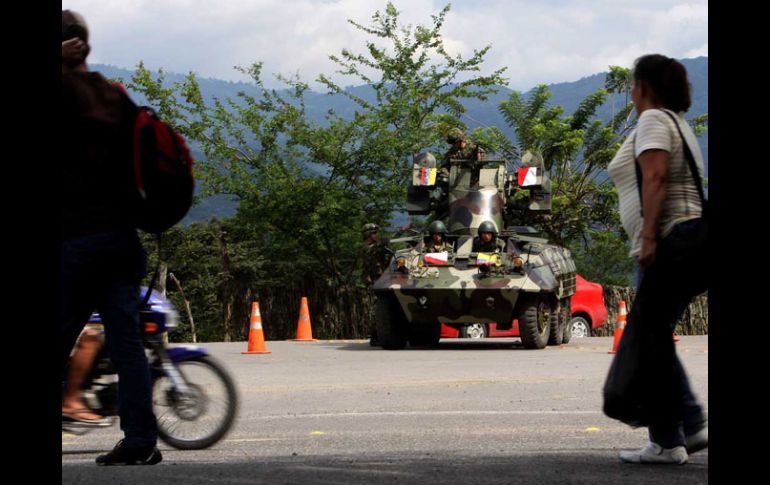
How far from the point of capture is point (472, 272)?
18156mm

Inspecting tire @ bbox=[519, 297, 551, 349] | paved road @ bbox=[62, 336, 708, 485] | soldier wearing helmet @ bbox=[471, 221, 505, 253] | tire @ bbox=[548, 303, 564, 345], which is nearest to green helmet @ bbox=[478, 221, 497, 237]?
soldier wearing helmet @ bbox=[471, 221, 505, 253]

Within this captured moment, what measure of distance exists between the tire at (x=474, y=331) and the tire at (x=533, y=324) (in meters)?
5.56

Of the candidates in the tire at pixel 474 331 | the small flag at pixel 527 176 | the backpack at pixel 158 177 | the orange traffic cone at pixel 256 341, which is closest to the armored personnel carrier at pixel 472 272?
the small flag at pixel 527 176

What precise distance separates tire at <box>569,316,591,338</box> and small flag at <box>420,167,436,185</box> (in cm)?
547

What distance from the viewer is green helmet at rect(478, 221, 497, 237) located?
1866cm

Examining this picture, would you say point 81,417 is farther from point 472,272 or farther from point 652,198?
point 472,272

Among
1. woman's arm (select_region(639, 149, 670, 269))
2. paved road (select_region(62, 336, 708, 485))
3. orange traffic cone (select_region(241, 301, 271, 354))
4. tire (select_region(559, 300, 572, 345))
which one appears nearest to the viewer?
woman's arm (select_region(639, 149, 670, 269))

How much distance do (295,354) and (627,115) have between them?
22.8m

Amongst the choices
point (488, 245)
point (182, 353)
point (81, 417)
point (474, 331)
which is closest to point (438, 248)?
point (488, 245)

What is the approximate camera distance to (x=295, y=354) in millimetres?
17500

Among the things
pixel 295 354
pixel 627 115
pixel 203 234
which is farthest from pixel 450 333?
pixel 627 115

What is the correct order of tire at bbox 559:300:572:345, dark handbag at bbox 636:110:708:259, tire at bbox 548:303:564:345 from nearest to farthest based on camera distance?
dark handbag at bbox 636:110:708:259
tire at bbox 548:303:564:345
tire at bbox 559:300:572:345

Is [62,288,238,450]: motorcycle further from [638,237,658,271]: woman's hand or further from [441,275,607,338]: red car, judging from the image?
[441,275,607,338]: red car
